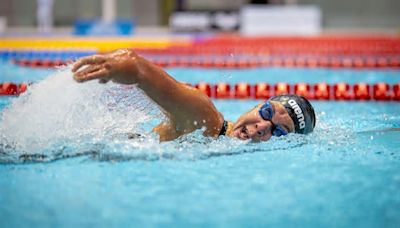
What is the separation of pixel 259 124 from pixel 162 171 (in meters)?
0.54

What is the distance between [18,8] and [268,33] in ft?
21.2

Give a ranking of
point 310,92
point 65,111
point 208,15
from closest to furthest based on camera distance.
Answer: point 65,111
point 310,92
point 208,15

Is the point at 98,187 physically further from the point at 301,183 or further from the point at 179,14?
the point at 179,14

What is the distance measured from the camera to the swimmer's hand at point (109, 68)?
2693mm

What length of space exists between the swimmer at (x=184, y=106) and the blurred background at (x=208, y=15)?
12.2 meters

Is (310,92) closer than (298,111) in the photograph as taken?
No

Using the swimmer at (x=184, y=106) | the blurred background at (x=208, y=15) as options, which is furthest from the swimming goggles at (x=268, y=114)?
the blurred background at (x=208, y=15)

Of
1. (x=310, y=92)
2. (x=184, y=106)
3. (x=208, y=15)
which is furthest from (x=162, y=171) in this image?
(x=208, y=15)

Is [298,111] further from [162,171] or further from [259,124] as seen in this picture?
[162,171]

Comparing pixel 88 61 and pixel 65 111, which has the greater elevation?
pixel 88 61

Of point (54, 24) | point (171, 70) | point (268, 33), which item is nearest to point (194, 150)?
point (171, 70)

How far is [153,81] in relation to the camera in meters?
2.85

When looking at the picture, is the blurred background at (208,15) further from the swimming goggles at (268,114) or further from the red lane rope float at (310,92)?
the swimming goggles at (268,114)

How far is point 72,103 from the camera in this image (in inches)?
127
